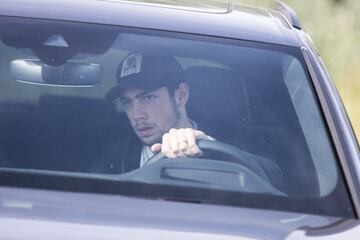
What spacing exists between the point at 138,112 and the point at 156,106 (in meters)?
0.10

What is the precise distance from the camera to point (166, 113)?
3.80 meters

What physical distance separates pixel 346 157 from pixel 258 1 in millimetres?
8745

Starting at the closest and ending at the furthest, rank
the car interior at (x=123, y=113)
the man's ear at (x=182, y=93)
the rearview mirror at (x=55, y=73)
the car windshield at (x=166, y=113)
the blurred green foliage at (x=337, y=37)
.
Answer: the car windshield at (x=166, y=113), the car interior at (x=123, y=113), the man's ear at (x=182, y=93), the rearview mirror at (x=55, y=73), the blurred green foliage at (x=337, y=37)

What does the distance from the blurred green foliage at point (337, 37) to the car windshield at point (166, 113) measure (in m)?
7.08

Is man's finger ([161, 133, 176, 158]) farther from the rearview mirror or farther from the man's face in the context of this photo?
the rearview mirror

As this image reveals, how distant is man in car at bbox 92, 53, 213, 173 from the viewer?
11.7 ft

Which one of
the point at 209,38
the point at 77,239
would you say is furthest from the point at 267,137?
the point at 77,239

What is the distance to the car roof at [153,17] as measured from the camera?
376cm

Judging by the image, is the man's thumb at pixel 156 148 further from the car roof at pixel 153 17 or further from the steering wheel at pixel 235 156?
the car roof at pixel 153 17

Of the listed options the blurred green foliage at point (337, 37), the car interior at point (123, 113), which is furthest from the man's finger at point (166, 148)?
the blurred green foliage at point (337, 37)

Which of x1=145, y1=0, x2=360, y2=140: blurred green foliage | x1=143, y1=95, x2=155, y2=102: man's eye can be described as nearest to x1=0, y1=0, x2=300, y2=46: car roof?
x1=143, y1=95, x2=155, y2=102: man's eye

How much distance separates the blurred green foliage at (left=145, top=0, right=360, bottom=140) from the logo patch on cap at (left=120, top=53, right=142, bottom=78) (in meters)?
7.14

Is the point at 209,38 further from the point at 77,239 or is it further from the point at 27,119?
the point at 77,239

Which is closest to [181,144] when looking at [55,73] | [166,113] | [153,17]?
[166,113]
